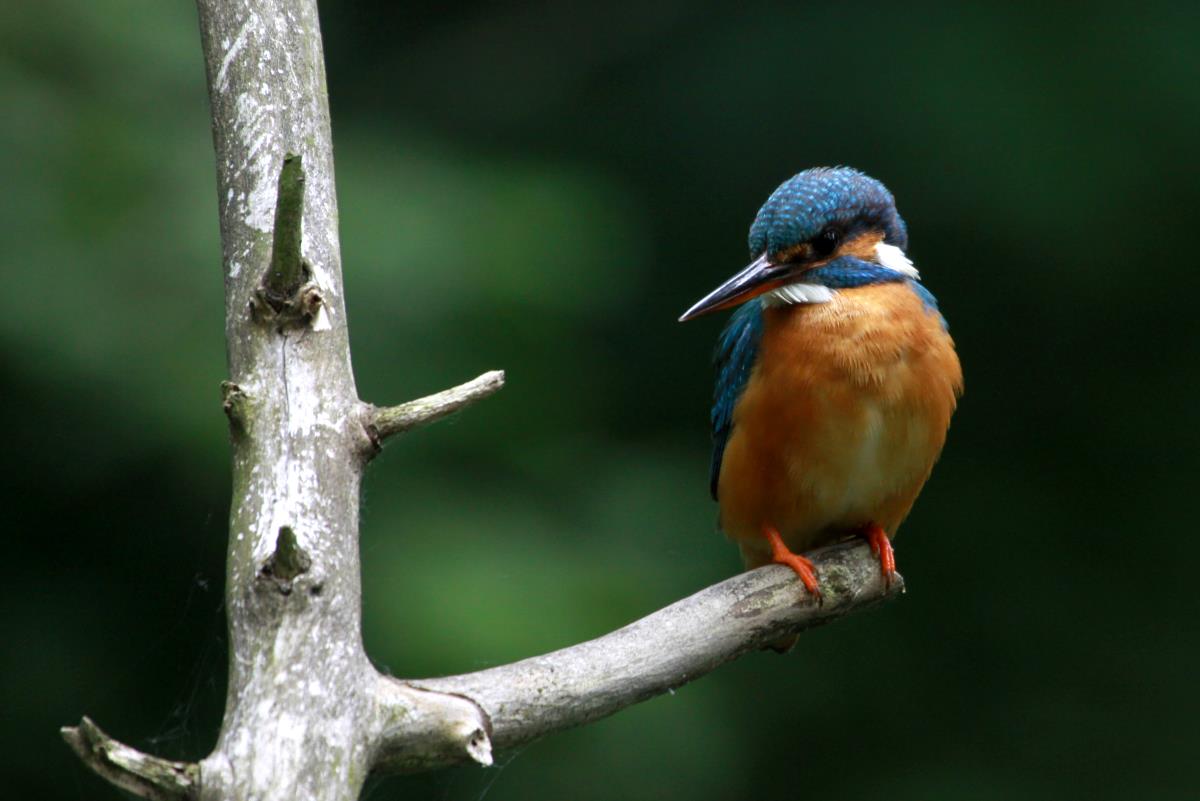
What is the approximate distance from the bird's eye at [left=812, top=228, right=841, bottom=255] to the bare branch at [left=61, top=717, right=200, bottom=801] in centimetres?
175

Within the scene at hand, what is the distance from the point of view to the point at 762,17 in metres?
5.34

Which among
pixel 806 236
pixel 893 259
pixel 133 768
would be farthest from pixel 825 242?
pixel 133 768

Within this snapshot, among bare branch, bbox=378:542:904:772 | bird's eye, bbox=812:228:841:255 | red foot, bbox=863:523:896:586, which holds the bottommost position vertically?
red foot, bbox=863:523:896:586

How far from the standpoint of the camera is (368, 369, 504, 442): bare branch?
214cm

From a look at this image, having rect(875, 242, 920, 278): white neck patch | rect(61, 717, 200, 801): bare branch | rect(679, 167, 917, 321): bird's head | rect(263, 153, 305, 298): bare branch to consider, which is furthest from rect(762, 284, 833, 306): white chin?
rect(61, 717, 200, 801): bare branch

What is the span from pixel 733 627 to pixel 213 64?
4.11 feet

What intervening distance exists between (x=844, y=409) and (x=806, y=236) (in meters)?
0.37

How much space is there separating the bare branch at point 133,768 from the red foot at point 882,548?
5.36 ft

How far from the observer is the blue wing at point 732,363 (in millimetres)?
3180

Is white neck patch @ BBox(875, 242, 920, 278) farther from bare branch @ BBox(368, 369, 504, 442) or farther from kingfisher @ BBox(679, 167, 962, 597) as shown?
bare branch @ BBox(368, 369, 504, 442)

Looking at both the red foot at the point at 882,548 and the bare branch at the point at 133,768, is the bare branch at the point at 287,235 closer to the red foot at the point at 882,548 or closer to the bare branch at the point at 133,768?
the bare branch at the point at 133,768

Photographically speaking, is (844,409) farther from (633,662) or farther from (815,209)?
(633,662)

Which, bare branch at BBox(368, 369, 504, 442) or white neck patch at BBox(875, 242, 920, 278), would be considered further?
white neck patch at BBox(875, 242, 920, 278)

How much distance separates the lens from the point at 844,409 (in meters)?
2.96
